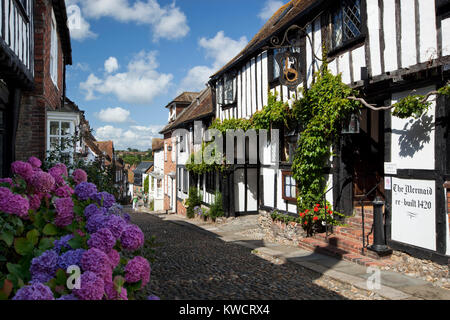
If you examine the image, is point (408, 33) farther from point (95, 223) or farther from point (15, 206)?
point (15, 206)

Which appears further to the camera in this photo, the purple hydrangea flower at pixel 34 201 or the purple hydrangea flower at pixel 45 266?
the purple hydrangea flower at pixel 34 201

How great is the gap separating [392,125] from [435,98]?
97cm

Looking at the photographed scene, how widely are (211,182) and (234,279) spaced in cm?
1026

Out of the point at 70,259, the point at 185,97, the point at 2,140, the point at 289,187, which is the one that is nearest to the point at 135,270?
the point at 70,259

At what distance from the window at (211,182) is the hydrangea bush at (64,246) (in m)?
12.4

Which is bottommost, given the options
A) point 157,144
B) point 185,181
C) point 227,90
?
point 185,181

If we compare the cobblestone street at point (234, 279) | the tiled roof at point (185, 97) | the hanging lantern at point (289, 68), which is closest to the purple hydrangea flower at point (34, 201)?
the cobblestone street at point (234, 279)

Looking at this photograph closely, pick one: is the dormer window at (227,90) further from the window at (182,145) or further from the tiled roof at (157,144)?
the tiled roof at (157,144)

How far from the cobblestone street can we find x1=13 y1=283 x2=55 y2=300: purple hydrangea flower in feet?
6.87

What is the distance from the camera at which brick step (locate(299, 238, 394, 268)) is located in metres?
5.97

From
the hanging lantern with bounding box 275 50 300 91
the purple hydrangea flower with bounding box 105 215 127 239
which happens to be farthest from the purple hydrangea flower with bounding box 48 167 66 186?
the hanging lantern with bounding box 275 50 300 91

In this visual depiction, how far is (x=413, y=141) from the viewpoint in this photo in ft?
19.0

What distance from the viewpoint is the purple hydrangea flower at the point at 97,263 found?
6.18 ft

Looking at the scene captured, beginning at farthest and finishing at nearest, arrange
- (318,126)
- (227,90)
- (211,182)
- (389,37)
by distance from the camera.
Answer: (211,182)
(227,90)
(318,126)
(389,37)
